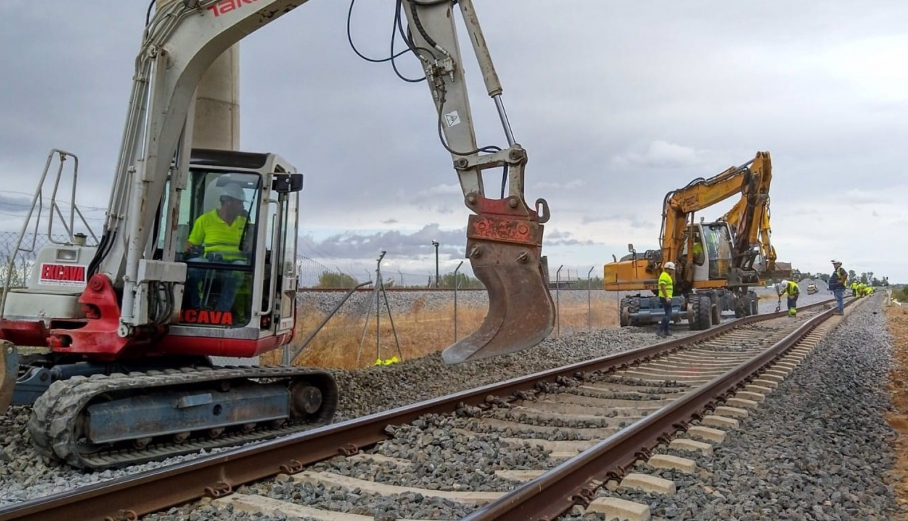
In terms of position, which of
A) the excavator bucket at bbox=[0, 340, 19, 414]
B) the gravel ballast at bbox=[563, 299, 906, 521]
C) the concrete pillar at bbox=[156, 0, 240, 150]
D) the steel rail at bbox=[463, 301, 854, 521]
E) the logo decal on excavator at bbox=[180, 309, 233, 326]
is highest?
the concrete pillar at bbox=[156, 0, 240, 150]

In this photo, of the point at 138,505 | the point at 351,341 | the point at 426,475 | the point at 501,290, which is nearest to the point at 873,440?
the point at 501,290

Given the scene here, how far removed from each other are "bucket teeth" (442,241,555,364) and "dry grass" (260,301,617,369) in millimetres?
6235

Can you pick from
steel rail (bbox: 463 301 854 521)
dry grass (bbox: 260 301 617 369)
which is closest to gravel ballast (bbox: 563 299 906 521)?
steel rail (bbox: 463 301 854 521)

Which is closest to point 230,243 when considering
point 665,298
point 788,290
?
point 665,298

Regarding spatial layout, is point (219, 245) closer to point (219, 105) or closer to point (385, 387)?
point (219, 105)

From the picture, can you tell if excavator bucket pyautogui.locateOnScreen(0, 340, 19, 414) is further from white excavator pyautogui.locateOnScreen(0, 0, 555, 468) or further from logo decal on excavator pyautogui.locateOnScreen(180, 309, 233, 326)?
logo decal on excavator pyautogui.locateOnScreen(180, 309, 233, 326)

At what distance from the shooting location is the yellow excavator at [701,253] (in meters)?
19.8

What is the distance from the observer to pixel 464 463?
4.98m

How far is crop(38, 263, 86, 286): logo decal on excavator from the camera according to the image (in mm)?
6270

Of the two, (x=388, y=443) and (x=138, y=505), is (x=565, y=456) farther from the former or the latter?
(x=138, y=505)

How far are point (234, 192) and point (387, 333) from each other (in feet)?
36.7

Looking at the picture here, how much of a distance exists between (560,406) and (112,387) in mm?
4105

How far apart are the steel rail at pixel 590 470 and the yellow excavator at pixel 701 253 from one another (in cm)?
1275

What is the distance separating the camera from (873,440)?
20.9ft
